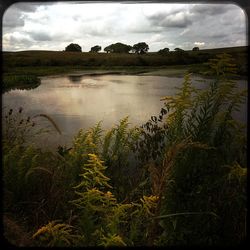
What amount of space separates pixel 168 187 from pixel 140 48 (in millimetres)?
715

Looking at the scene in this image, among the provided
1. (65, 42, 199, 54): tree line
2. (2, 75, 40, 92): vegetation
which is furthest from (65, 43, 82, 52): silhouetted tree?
(2, 75, 40, 92): vegetation

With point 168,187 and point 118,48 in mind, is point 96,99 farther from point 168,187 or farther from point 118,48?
point 168,187

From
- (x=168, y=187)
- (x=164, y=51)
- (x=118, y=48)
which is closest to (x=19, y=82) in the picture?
(x=118, y=48)

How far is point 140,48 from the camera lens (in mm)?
1956

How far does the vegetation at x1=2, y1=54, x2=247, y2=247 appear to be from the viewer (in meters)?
1.92

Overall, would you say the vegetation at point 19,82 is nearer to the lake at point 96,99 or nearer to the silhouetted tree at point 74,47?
the lake at point 96,99

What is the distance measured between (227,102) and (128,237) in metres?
0.91

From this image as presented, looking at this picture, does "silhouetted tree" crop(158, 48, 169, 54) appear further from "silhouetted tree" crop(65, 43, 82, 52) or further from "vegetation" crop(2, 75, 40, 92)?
"vegetation" crop(2, 75, 40, 92)

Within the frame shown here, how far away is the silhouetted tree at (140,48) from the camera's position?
6.31 feet

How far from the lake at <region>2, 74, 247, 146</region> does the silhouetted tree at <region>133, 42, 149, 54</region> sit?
183mm

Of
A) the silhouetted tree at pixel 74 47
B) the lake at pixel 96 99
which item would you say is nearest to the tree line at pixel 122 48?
the silhouetted tree at pixel 74 47

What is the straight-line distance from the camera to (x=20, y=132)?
268 cm

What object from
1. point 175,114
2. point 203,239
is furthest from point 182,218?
point 175,114

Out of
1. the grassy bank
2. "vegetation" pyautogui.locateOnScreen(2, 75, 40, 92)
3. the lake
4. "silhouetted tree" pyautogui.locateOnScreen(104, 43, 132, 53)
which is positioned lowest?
the lake
